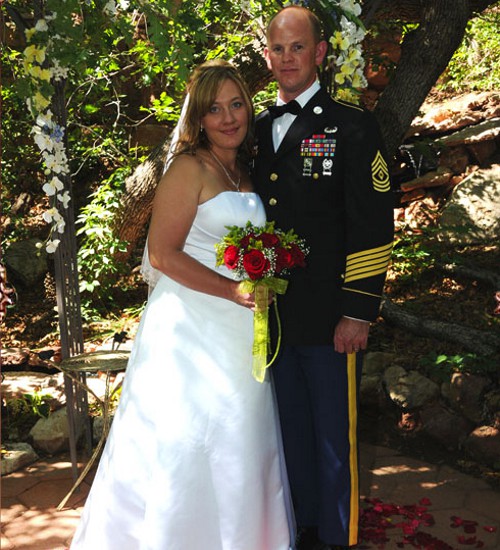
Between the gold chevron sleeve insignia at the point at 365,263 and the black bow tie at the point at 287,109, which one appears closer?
the gold chevron sleeve insignia at the point at 365,263

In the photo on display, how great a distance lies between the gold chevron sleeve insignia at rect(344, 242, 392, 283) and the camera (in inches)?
121

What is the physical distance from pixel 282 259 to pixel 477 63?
8410 millimetres

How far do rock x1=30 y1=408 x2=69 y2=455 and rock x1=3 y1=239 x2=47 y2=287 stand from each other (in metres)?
3.19

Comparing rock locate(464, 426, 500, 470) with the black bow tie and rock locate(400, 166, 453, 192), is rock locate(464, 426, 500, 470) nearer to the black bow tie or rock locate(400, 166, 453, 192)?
the black bow tie

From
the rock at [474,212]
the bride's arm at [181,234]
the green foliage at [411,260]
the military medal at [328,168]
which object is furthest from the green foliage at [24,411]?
the rock at [474,212]

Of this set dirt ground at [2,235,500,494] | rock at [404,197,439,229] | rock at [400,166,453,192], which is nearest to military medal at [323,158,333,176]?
dirt ground at [2,235,500,494]

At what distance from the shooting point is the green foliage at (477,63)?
33.0 ft

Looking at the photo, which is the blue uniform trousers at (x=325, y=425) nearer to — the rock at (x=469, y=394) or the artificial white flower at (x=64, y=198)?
the artificial white flower at (x=64, y=198)

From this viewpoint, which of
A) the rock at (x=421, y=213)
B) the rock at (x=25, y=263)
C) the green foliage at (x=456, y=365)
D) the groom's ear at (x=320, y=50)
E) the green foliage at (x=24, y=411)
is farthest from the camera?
the rock at (x=421, y=213)

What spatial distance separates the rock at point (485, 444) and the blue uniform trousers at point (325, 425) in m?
1.63

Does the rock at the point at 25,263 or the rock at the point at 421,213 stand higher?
the rock at the point at 421,213

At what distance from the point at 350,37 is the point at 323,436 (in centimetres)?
184

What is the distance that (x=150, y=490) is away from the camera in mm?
3000

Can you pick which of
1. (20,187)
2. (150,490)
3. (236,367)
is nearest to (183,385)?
(236,367)
